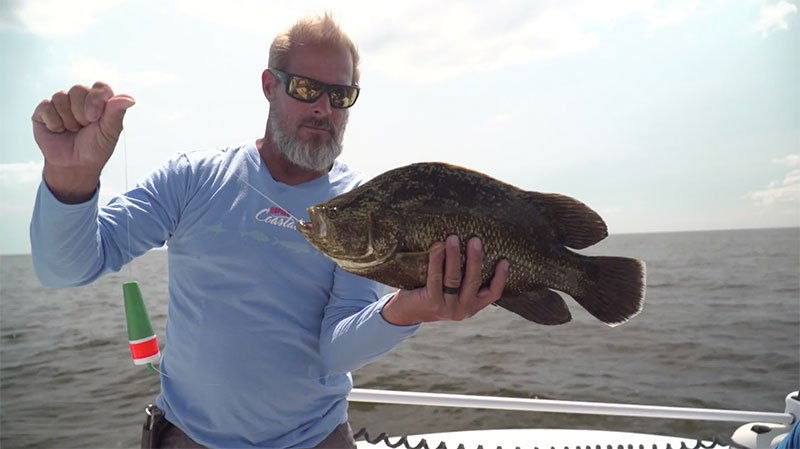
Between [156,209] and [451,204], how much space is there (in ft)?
4.63

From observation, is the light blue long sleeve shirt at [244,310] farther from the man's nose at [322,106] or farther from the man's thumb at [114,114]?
the man's thumb at [114,114]

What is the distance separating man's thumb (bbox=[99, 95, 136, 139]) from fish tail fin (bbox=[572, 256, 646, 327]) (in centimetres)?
180

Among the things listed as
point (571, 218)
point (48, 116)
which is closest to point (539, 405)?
point (571, 218)

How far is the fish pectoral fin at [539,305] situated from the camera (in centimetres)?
207

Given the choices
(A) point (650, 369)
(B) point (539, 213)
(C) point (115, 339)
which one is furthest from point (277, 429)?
(C) point (115, 339)

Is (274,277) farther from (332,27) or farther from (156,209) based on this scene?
(332,27)

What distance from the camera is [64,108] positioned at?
1.82 m

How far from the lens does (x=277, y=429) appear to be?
248 cm

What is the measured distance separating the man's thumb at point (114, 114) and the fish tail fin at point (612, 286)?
5.90 feet

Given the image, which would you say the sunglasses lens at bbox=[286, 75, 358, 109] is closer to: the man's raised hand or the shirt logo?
the shirt logo

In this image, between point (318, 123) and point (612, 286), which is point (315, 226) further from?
point (612, 286)

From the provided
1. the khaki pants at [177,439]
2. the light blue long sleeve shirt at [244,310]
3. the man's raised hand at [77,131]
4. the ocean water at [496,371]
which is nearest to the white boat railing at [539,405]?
the khaki pants at [177,439]

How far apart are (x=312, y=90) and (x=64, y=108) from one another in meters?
1.12

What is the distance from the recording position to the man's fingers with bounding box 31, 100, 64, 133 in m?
1.80
